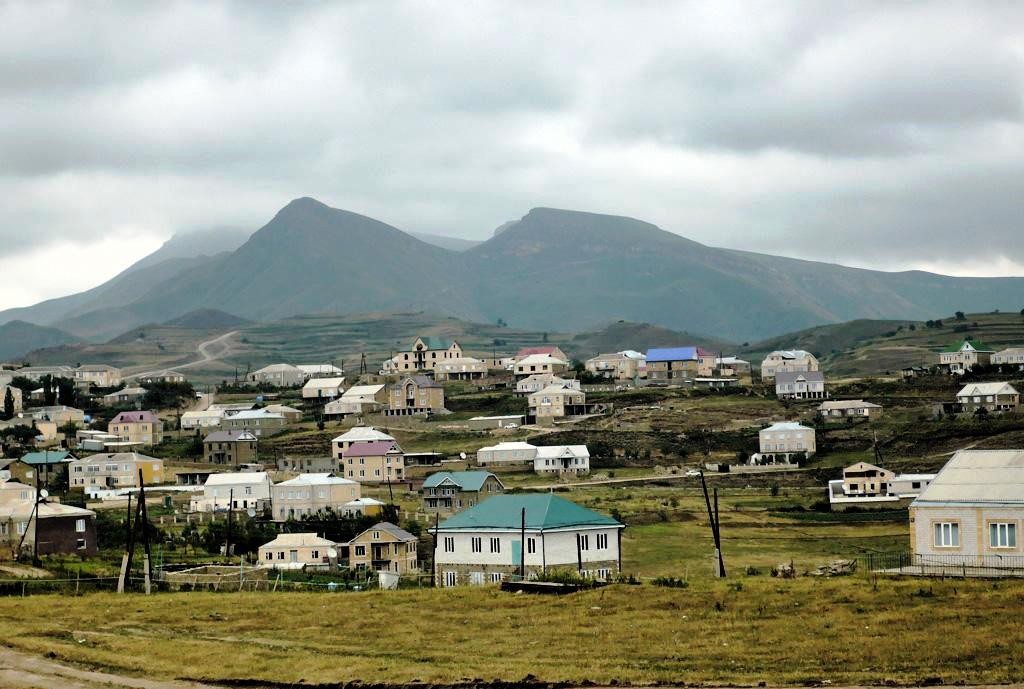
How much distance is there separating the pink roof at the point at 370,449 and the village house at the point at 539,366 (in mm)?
46127

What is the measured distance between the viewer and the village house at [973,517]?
36.8 meters

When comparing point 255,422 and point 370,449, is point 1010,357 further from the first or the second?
point 255,422

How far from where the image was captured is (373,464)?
9594 cm

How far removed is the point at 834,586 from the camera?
32188 millimetres

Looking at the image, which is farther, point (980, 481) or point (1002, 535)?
point (980, 481)

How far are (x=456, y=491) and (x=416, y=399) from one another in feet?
150

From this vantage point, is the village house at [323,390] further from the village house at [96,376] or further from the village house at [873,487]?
the village house at [873,487]

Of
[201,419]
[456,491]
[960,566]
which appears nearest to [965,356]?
[201,419]

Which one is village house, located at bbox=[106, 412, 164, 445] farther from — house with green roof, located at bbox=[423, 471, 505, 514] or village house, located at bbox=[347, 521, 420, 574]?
village house, located at bbox=[347, 521, 420, 574]

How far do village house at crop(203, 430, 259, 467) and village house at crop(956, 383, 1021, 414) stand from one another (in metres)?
51.9

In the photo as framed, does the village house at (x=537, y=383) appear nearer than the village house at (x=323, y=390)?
Yes

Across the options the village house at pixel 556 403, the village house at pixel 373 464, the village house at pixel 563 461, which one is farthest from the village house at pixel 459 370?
the village house at pixel 563 461

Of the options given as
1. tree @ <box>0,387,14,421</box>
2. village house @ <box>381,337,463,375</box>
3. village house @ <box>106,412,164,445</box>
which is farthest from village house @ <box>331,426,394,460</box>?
village house @ <box>381,337,463,375</box>

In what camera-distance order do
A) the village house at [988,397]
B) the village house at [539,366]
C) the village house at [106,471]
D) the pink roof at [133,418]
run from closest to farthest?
the village house at [106,471]
the village house at [988,397]
the pink roof at [133,418]
the village house at [539,366]
